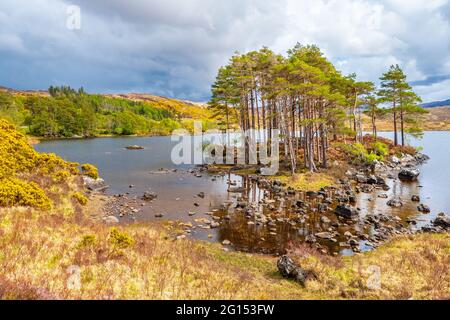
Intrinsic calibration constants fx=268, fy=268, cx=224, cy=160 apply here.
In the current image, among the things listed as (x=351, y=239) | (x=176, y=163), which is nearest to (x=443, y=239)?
(x=351, y=239)

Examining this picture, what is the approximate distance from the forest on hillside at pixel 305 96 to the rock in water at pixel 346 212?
11.8 metres

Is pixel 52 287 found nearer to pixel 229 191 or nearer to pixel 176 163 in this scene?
pixel 229 191

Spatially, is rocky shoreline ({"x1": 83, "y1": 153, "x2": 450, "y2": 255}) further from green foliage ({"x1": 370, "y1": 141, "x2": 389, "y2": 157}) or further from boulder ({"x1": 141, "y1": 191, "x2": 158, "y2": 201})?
green foliage ({"x1": 370, "y1": 141, "x2": 389, "y2": 157})

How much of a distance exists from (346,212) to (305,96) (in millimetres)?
17743

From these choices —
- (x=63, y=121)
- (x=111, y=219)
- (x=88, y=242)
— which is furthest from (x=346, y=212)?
(x=63, y=121)

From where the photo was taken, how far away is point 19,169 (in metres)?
21.8

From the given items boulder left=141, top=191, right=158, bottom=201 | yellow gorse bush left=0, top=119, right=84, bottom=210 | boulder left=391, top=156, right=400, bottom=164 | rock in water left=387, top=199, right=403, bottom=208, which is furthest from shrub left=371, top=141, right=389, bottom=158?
yellow gorse bush left=0, top=119, right=84, bottom=210

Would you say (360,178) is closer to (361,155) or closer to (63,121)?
(361,155)

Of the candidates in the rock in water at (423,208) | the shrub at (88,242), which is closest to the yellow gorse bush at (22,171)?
the shrub at (88,242)

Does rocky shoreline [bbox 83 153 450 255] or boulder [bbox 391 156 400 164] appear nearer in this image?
rocky shoreline [bbox 83 153 450 255]

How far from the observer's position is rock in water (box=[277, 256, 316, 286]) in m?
11.3

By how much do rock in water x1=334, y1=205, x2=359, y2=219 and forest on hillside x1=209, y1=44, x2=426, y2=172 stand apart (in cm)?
1178

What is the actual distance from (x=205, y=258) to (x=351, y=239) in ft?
33.4

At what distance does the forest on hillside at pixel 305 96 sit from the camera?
32.8 m
